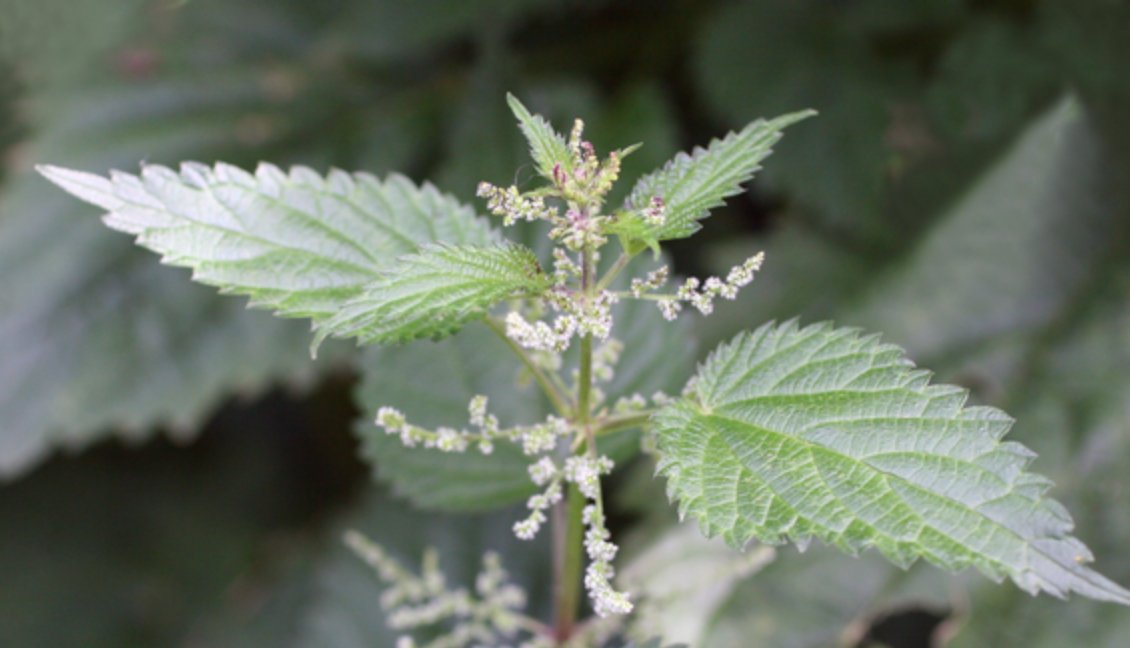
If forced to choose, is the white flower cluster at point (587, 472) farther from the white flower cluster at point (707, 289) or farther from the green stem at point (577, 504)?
the white flower cluster at point (707, 289)

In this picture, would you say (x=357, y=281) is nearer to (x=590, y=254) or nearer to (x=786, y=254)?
(x=590, y=254)

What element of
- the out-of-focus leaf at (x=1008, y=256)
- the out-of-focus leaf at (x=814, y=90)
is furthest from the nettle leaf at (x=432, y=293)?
the out-of-focus leaf at (x=1008, y=256)

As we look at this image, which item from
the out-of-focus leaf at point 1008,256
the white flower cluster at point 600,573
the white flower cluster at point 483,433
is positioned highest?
the out-of-focus leaf at point 1008,256

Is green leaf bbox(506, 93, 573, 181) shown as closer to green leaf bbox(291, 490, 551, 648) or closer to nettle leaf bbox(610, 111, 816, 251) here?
nettle leaf bbox(610, 111, 816, 251)

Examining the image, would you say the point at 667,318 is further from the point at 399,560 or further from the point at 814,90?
the point at 399,560

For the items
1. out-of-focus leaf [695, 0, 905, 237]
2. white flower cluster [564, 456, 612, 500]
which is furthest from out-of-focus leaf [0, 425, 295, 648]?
white flower cluster [564, 456, 612, 500]

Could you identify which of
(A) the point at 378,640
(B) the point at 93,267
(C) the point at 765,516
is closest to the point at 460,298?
(C) the point at 765,516
